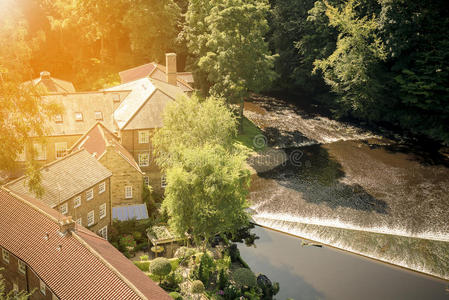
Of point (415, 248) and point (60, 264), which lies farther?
point (415, 248)

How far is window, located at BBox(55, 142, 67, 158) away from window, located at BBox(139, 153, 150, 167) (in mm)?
9223

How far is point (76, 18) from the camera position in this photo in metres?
95.1

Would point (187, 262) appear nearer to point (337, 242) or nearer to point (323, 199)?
point (337, 242)

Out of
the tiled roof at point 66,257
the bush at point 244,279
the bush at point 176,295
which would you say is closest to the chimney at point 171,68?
the tiled roof at point 66,257

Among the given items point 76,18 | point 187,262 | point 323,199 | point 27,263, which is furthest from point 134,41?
point 27,263

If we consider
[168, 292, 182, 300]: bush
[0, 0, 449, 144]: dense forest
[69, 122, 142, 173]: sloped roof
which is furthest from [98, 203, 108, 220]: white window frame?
[0, 0, 449, 144]: dense forest

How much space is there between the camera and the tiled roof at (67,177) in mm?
42656

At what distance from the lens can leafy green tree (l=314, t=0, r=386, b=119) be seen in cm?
8594

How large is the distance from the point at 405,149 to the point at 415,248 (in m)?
30.8

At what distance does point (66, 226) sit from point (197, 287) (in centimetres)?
1175

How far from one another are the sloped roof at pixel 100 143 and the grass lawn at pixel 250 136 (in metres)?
25.6

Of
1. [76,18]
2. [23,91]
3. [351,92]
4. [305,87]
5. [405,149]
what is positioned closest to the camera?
[23,91]

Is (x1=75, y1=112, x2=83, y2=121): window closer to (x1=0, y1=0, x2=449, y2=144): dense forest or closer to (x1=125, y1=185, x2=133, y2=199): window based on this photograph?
(x1=125, y1=185, x2=133, y2=199): window

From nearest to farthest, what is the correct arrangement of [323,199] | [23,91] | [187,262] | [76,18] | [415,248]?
[23,91] < [187,262] < [415,248] < [323,199] < [76,18]
